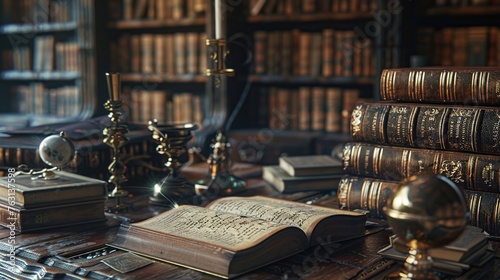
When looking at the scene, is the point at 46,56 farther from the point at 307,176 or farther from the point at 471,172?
the point at 471,172

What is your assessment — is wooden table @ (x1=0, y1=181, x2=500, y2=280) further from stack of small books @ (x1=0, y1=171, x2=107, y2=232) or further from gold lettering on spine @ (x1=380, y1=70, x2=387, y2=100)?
gold lettering on spine @ (x1=380, y1=70, x2=387, y2=100)

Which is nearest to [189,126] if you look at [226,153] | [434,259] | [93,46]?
[226,153]

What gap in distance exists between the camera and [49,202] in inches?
50.2

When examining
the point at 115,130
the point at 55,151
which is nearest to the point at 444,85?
the point at 115,130

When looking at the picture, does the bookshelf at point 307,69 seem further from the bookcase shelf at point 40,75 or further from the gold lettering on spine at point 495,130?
the gold lettering on spine at point 495,130

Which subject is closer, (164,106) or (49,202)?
(49,202)

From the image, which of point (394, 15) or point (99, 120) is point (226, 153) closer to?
point (99, 120)

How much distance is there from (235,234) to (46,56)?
3.39 meters

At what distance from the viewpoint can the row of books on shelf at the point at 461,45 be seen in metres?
2.77

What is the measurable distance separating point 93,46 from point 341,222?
2.83 meters

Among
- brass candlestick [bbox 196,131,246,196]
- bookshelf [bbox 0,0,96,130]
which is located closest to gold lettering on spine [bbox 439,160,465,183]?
brass candlestick [bbox 196,131,246,196]

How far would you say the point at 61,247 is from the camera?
1.14 metres

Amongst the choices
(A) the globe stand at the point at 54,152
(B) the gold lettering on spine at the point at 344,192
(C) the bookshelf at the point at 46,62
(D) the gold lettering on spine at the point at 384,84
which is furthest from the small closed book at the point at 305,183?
(C) the bookshelf at the point at 46,62

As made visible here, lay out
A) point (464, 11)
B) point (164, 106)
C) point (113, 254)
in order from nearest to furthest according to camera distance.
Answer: point (113, 254) → point (464, 11) → point (164, 106)
